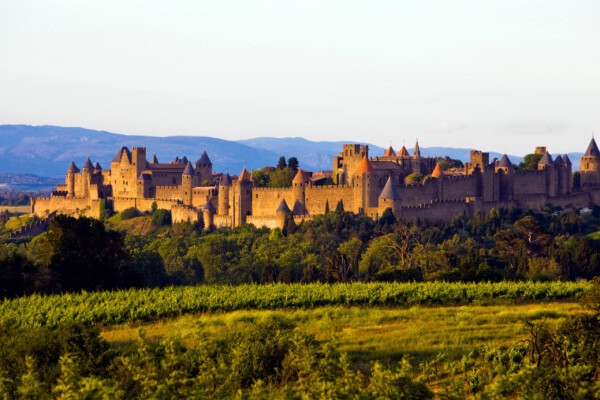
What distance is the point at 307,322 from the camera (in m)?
27.8

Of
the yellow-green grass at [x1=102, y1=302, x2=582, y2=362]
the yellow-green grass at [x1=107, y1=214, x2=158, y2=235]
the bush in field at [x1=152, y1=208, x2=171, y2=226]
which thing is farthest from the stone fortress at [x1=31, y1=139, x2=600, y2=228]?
the yellow-green grass at [x1=102, y1=302, x2=582, y2=362]

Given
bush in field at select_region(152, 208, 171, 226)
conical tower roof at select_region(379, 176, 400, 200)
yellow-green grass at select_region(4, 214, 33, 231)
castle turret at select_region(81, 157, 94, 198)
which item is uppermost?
castle turret at select_region(81, 157, 94, 198)

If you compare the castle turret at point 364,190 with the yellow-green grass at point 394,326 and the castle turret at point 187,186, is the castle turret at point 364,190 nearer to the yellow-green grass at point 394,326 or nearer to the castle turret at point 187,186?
the castle turret at point 187,186

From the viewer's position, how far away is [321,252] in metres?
61.8

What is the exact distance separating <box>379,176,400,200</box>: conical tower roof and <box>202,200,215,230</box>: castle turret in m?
12.8

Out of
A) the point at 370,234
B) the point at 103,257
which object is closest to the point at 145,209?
the point at 370,234

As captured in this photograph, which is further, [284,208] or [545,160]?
[545,160]

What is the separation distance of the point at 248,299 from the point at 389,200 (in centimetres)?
3336

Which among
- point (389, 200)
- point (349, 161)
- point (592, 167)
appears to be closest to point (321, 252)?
point (389, 200)

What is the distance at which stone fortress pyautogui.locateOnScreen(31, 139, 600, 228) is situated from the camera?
6781 cm

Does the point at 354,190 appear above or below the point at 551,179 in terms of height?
below

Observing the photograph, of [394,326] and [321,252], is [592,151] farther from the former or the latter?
[394,326]

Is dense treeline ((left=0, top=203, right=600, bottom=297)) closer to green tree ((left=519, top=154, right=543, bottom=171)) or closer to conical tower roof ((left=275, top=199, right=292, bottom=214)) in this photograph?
conical tower roof ((left=275, top=199, right=292, bottom=214))

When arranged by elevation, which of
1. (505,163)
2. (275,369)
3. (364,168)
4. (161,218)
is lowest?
(275,369)
